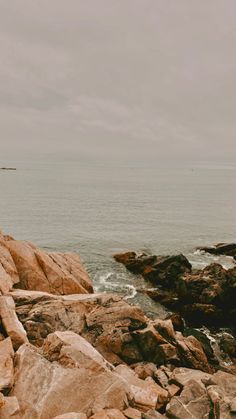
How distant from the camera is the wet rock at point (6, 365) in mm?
12383

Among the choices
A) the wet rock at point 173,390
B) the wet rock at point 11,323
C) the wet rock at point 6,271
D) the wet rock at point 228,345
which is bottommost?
→ the wet rock at point 228,345

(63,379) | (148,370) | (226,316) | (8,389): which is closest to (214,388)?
(148,370)

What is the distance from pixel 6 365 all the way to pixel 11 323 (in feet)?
11.6

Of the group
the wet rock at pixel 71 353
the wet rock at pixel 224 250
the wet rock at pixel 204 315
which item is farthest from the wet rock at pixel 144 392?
the wet rock at pixel 224 250

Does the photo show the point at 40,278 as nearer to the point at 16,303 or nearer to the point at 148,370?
the point at 16,303

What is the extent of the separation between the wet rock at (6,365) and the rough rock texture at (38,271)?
8.73m

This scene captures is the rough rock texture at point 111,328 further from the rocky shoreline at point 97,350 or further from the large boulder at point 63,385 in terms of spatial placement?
the large boulder at point 63,385

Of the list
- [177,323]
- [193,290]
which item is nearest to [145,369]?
[177,323]

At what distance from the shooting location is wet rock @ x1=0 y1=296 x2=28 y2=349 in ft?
52.0

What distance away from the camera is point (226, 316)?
30438 mm

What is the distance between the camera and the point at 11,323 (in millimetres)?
16578

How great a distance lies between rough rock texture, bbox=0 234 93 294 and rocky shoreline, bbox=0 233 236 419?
0.24 feet

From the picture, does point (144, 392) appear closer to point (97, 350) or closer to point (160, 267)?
point (97, 350)

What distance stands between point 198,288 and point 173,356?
1510cm
